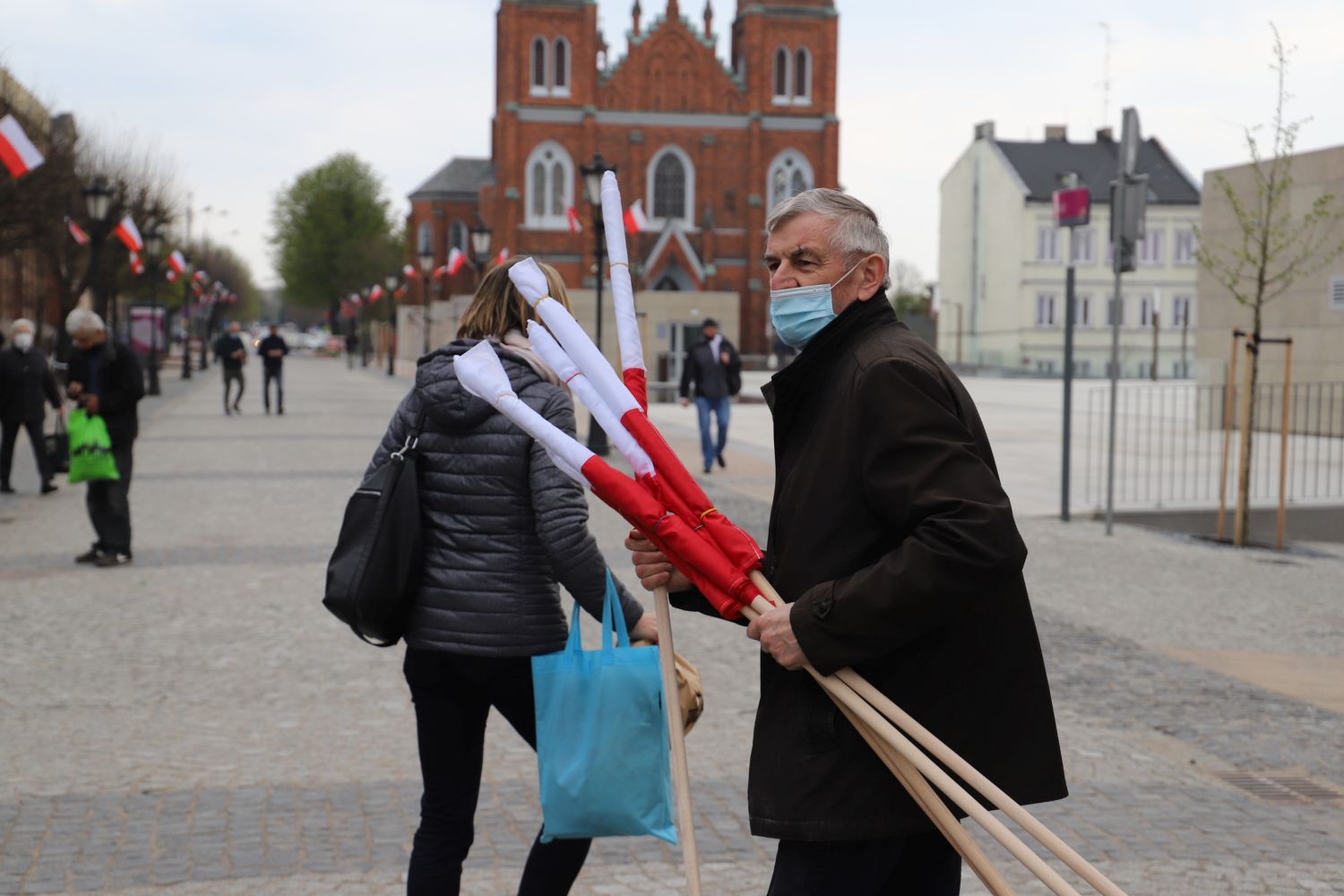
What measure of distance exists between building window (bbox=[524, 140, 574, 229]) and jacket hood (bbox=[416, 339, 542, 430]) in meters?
69.8

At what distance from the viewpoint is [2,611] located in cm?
948

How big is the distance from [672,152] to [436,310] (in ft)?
51.8

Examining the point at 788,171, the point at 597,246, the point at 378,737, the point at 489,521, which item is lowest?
the point at 378,737

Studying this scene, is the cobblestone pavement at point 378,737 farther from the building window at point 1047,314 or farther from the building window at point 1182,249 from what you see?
the building window at point 1182,249

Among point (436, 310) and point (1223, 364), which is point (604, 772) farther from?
point (436, 310)

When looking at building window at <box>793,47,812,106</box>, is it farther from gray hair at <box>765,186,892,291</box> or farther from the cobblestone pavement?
gray hair at <box>765,186,892,291</box>

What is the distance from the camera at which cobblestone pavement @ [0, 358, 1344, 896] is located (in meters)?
4.90

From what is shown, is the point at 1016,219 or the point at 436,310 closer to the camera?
the point at 1016,219

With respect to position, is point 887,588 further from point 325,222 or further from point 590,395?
point 325,222

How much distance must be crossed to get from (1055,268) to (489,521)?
239ft

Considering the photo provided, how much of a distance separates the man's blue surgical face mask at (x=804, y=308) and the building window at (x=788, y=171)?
73.7m

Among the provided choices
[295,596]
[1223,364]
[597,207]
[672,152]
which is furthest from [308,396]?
[672,152]

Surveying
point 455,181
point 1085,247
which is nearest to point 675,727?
point 1085,247

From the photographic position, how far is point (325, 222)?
119 meters
